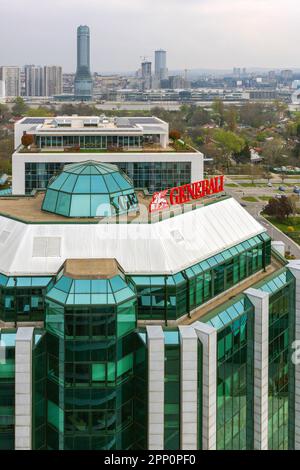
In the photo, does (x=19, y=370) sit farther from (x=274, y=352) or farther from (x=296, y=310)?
(x=296, y=310)

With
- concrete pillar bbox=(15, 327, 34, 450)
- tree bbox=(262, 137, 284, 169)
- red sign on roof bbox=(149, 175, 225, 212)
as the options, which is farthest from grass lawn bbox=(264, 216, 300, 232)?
concrete pillar bbox=(15, 327, 34, 450)

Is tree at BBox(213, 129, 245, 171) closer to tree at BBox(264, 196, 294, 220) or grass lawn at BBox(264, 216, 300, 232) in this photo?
tree at BBox(264, 196, 294, 220)

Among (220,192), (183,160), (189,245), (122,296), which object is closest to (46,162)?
(183,160)

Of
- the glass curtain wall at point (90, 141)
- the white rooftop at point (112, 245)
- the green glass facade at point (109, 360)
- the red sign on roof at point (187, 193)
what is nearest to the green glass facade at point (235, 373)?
the green glass facade at point (109, 360)
